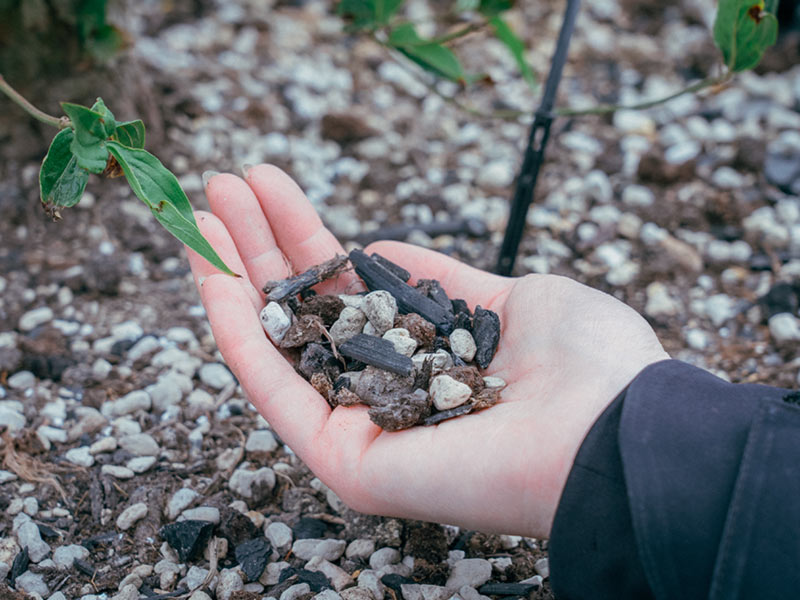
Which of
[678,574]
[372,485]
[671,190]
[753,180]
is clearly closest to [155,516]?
[372,485]

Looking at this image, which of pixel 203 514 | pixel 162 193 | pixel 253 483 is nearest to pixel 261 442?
pixel 253 483

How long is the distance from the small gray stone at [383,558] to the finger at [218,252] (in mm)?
514

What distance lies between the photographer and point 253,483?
4.85 ft

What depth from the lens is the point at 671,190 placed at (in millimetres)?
2471

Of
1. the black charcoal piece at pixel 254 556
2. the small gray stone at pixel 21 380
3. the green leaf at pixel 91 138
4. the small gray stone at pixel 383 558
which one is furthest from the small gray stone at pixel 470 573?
the small gray stone at pixel 21 380

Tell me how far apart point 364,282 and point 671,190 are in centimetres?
136

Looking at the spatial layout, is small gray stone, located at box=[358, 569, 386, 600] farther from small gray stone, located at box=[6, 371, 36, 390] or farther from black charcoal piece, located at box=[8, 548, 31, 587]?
small gray stone, located at box=[6, 371, 36, 390]

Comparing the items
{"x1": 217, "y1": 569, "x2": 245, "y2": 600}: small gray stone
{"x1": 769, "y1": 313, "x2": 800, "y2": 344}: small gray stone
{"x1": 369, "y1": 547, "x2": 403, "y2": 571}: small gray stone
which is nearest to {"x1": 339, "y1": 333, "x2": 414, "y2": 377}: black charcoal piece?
{"x1": 369, "y1": 547, "x2": 403, "y2": 571}: small gray stone

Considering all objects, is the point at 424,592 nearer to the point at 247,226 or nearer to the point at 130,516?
the point at 130,516

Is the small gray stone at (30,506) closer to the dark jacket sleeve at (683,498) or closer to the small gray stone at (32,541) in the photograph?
the small gray stone at (32,541)

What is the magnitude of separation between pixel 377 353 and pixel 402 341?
2.5 inches

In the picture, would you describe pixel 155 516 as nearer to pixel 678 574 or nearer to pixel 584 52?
pixel 678 574

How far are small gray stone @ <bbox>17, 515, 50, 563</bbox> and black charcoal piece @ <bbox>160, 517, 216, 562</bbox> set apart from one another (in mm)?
204

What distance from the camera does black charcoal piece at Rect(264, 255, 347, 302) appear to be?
1.44m
